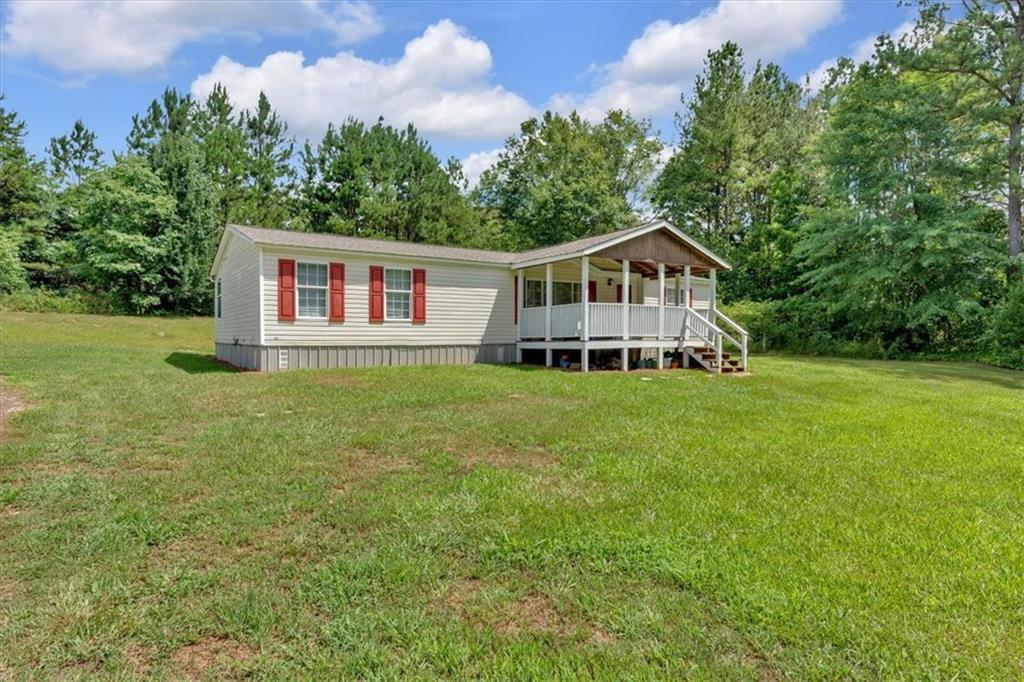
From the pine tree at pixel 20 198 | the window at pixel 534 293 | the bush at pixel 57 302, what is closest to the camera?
the window at pixel 534 293

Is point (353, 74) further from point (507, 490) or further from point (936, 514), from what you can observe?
point (936, 514)

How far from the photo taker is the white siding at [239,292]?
1262 centimetres

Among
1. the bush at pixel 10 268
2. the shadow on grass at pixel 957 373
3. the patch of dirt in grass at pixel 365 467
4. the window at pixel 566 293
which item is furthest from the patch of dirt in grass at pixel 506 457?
the bush at pixel 10 268

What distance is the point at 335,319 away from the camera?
12.8 metres

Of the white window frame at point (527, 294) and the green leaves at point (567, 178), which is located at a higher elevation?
the green leaves at point (567, 178)

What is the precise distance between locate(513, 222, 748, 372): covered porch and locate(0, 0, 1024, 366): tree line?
8578 millimetres

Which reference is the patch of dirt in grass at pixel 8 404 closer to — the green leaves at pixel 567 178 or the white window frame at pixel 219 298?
the white window frame at pixel 219 298

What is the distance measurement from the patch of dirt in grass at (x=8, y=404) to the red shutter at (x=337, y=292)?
585 cm

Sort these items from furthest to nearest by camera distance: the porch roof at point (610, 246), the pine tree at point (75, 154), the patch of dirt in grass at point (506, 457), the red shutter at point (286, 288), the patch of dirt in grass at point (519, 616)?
the pine tree at point (75, 154), the porch roof at point (610, 246), the red shutter at point (286, 288), the patch of dirt in grass at point (506, 457), the patch of dirt in grass at point (519, 616)

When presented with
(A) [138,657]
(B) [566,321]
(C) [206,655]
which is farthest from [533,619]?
(B) [566,321]

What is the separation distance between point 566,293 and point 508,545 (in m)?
13.6

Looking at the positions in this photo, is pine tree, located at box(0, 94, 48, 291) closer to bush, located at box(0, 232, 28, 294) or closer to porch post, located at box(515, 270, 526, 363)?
bush, located at box(0, 232, 28, 294)

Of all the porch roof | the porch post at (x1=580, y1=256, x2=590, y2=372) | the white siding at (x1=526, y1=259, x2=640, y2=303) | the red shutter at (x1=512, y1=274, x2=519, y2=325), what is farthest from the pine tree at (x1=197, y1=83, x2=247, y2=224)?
the porch post at (x1=580, y1=256, x2=590, y2=372)

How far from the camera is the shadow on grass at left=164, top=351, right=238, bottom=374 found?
12.8 metres
